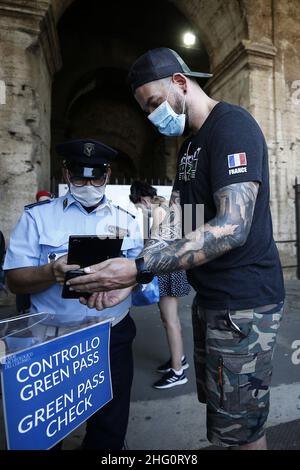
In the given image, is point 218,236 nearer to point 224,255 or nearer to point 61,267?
point 224,255

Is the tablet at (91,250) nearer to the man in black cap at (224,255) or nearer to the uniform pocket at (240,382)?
the man in black cap at (224,255)

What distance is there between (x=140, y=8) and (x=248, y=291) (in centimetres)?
1227

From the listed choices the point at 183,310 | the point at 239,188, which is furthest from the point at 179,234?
the point at 183,310

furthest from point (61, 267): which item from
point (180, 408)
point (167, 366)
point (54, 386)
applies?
point (167, 366)

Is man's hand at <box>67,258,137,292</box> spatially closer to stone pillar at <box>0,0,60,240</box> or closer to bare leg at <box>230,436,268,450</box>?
bare leg at <box>230,436,268,450</box>

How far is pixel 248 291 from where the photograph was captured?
4.17ft

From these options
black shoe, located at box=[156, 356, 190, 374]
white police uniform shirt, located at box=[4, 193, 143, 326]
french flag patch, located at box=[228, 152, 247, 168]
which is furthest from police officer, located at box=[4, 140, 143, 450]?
black shoe, located at box=[156, 356, 190, 374]

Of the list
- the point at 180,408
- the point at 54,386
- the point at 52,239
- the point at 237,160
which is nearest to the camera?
the point at 54,386

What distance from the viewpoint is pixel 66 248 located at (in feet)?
5.10

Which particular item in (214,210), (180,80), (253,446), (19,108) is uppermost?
(19,108)

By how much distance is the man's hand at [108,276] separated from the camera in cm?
117

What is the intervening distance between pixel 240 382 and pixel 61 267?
2.67 ft

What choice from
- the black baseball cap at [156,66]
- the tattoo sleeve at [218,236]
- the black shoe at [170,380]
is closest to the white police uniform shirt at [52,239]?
the tattoo sleeve at [218,236]

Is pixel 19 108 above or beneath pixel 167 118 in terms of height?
above
